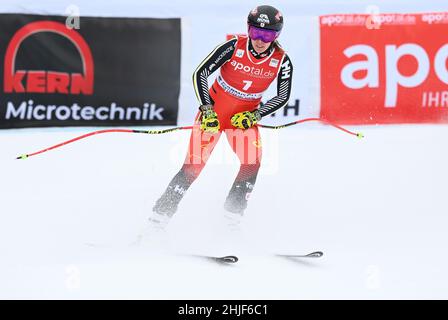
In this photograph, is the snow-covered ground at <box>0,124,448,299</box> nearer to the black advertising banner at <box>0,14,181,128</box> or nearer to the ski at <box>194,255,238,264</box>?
the ski at <box>194,255,238,264</box>

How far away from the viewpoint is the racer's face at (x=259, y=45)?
5.02 m

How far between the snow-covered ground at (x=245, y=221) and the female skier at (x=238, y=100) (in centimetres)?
38

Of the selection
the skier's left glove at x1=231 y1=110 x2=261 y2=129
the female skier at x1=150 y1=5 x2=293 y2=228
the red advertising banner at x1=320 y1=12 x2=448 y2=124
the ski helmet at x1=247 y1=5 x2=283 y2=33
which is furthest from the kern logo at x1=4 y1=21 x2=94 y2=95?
the ski helmet at x1=247 y1=5 x2=283 y2=33

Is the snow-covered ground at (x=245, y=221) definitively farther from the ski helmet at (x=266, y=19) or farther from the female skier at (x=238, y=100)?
the ski helmet at (x=266, y=19)

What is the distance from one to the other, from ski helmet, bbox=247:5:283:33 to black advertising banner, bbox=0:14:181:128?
3679 millimetres

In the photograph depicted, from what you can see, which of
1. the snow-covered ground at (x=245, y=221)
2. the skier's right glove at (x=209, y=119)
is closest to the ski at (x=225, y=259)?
the snow-covered ground at (x=245, y=221)

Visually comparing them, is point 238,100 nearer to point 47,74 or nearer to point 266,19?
point 266,19

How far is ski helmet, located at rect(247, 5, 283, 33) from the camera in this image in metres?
4.86

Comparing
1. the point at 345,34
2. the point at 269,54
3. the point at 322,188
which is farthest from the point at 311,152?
the point at 269,54

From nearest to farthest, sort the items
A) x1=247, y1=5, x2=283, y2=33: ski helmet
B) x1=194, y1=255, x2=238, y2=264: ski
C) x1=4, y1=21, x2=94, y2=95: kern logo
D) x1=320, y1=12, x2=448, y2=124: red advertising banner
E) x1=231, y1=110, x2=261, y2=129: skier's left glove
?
x1=194, y1=255, x2=238, y2=264: ski, x1=247, y1=5, x2=283, y2=33: ski helmet, x1=231, y1=110, x2=261, y2=129: skier's left glove, x1=4, y1=21, x2=94, y2=95: kern logo, x1=320, y1=12, x2=448, y2=124: red advertising banner

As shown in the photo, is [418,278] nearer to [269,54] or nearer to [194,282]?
[194,282]

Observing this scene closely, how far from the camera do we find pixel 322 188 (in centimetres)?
662

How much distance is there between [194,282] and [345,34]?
5.02m

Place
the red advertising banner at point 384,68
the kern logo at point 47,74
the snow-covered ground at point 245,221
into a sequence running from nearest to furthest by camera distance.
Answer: the snow-covered ground at point 245,221 < the kern logo at point 47,74 < the red advertising banner at point 384,68
